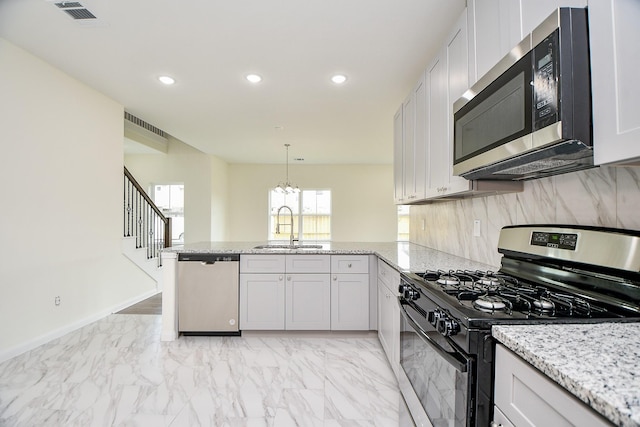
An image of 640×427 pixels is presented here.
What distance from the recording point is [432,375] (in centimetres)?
120

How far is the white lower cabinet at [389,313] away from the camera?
6.89ft

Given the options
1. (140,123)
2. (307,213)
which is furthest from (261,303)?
(307,213)

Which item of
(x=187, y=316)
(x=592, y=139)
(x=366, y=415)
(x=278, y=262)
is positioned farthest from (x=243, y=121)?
(x=592, y=139)

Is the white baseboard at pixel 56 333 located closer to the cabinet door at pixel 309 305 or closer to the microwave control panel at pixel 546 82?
the cabinet door at pixel 309 305

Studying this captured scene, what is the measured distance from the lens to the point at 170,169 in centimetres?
673

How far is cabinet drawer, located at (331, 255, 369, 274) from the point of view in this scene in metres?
3.00

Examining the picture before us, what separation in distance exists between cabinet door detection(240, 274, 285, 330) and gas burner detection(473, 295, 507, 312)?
86.8 inches

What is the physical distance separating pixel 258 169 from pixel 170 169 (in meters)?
2.10

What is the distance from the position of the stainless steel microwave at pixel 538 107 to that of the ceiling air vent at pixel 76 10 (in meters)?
2.57

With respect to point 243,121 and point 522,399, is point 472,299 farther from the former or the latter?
point 243,121

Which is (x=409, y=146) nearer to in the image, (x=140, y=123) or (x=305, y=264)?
(x=305, y=264)

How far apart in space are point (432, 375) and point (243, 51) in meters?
2.68

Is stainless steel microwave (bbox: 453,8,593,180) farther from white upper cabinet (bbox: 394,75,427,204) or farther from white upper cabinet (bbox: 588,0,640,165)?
white upper cabinet (bbox: 394,75,427,204)

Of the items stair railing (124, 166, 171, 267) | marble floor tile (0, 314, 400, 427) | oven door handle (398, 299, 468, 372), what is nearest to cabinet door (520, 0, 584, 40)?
oven door handle (398, 299, 468, 372)
